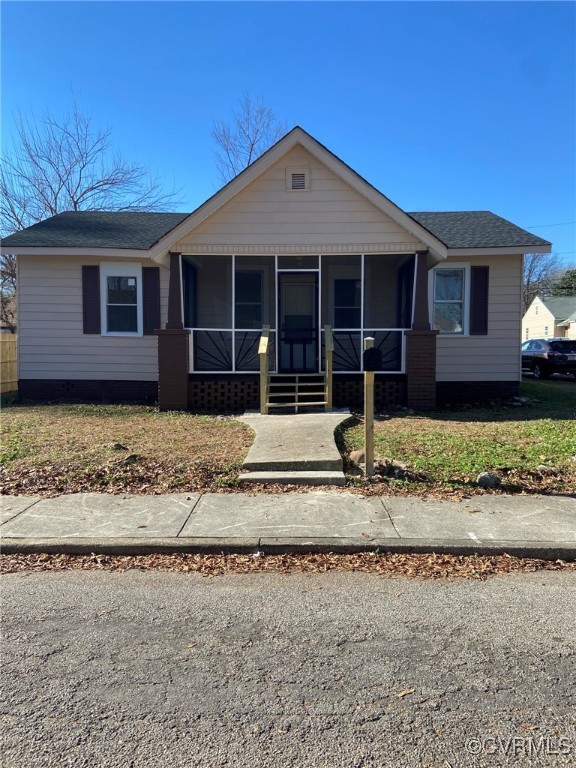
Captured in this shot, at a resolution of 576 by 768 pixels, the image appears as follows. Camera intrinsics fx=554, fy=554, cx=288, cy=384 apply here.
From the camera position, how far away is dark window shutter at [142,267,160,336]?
12.8 meters

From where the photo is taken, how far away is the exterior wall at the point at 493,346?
12867mm

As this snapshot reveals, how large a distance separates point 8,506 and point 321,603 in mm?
3603

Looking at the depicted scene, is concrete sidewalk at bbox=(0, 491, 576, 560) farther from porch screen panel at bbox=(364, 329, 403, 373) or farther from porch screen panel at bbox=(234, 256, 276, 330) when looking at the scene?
porch screen panel at bbox=(234, 256, 276, 330)

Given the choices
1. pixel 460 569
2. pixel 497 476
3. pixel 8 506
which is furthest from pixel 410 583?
pixel 8 506

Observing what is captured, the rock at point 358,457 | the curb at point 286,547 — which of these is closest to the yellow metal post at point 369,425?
the rock at point 358,457

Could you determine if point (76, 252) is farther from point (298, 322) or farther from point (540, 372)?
point (540, 372)

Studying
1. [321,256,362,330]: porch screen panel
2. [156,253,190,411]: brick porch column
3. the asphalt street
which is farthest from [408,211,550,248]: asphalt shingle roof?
the asphalt street

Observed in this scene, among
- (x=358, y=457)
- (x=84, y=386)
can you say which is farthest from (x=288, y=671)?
(x=84, y=386)

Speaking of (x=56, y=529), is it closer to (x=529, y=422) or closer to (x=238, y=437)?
(x=238, y=437)

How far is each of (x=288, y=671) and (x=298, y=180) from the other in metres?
10.1

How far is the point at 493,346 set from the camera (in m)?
Result: 13.0

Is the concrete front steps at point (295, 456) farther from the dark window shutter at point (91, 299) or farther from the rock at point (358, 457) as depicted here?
the dark window shutter at point (91, 299)

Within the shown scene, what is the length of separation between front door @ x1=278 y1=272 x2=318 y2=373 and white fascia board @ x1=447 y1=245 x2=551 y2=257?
3230mm

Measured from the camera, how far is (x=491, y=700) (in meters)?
2.65
